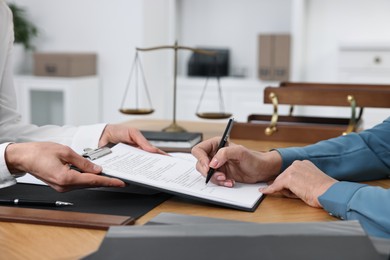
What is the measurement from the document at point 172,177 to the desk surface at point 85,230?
20 mm

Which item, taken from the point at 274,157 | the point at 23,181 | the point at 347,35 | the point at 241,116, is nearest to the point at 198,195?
the point at 274,157

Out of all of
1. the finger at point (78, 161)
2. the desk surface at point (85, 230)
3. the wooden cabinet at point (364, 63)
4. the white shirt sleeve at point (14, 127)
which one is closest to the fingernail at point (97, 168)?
the finger at point (78, 161)

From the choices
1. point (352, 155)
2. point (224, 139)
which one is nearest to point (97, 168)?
point (224, 139)

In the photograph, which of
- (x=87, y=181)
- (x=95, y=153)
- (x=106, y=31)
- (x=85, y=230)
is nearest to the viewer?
(x=85, y=230)

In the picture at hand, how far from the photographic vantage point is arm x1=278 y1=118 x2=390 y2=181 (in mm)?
1213

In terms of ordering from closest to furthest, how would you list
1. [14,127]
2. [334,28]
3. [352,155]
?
[352,155] < [14,127] < [334,28]

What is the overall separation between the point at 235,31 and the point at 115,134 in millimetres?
3004

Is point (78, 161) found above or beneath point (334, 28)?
beneath

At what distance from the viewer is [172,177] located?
1054mm

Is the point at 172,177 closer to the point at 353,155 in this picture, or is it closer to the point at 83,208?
the point at 83,208

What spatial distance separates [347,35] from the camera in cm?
397

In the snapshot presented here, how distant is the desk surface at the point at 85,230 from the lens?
2.56 feet

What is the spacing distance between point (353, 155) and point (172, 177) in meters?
0.42

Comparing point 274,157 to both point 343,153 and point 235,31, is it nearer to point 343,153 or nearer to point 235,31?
point 343,153
